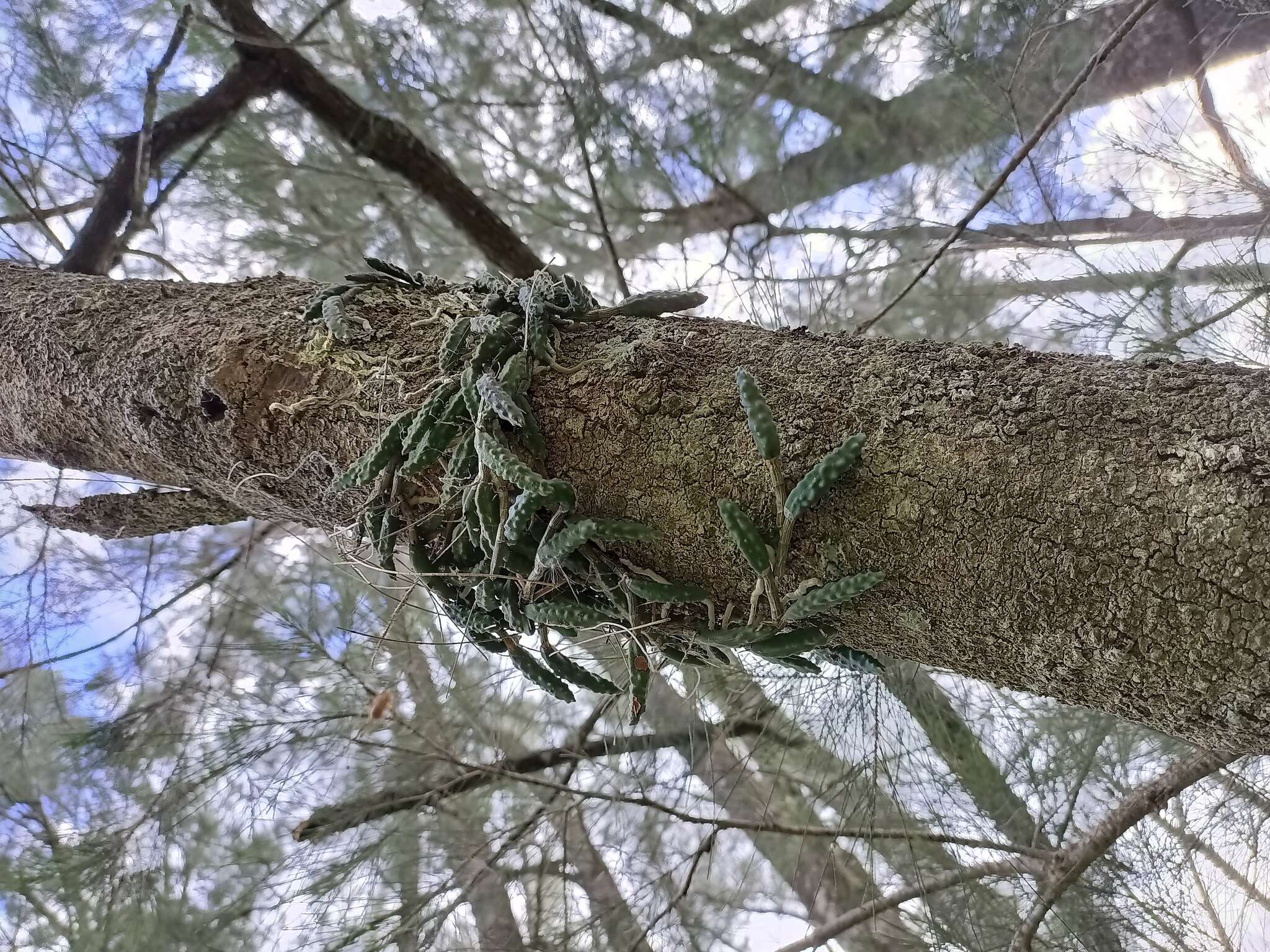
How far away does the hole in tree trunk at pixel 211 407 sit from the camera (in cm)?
76

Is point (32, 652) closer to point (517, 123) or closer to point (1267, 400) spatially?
point (517, 123)

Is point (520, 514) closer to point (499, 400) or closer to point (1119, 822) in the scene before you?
point (499, 400)

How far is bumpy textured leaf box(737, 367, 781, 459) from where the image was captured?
22.0 inches

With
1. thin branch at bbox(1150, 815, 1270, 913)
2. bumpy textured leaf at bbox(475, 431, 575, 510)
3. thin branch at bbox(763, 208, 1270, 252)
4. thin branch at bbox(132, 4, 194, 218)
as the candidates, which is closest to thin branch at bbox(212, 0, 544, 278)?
thin branch at bbox(132, 4, 194, 218)

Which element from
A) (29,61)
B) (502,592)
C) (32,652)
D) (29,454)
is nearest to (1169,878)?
(502,592)

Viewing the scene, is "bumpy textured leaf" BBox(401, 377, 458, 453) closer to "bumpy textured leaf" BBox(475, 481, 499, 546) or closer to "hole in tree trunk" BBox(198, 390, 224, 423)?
"bumpy textured leaf" BBox(475, 481, 499, 546)

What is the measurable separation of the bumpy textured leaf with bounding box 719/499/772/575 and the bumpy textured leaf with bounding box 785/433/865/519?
0.03 m

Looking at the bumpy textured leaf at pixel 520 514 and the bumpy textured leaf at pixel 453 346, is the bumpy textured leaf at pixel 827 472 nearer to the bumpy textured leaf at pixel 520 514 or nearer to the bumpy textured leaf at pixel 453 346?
the bumpy textured leaf at pixel 520 514

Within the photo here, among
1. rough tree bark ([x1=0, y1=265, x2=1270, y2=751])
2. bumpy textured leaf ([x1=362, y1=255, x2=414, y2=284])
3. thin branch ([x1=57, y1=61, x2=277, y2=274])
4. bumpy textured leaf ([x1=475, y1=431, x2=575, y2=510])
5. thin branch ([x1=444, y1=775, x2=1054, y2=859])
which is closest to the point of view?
rough tree bark ([x1=0, y1=265, x2=1270, y2=751])

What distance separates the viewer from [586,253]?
215 centimetres

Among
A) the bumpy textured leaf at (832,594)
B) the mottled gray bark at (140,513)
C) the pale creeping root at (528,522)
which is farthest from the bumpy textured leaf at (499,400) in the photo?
the mottled gray bark at (140,513)

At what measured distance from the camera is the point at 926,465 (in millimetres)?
536

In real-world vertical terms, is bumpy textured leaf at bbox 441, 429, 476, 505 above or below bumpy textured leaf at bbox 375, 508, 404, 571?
below

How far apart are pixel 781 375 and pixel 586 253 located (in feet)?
5.37
